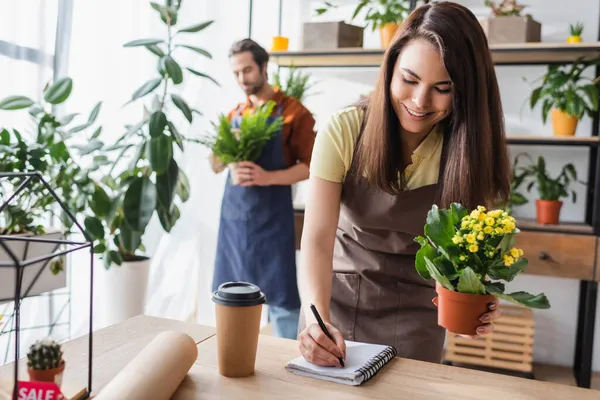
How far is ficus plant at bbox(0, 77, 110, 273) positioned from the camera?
6.73 feet

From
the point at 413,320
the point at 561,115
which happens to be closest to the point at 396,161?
the point at 413,320

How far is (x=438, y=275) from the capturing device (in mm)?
973

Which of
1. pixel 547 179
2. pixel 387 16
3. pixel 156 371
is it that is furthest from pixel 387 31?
pixel 156 371

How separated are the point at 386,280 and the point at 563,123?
1971 mm

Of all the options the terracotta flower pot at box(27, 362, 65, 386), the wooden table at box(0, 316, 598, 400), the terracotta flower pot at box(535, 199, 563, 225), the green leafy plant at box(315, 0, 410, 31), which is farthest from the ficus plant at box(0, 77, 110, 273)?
the terracotta flower pot at box(535, 199, 563, 225)

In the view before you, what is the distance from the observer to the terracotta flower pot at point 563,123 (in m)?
3.00

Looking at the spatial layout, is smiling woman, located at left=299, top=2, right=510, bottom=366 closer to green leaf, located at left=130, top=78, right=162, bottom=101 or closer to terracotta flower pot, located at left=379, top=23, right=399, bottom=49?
green leaf, located at left=130, top=78, right=162, bottom=101

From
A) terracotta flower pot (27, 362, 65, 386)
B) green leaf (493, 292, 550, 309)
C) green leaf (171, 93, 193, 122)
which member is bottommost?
terracotta flower pot (27, 362, 65, 386)

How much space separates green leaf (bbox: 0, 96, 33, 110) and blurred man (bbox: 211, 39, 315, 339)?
970 millimetres

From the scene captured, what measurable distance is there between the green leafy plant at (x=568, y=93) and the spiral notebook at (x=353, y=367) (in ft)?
7.51

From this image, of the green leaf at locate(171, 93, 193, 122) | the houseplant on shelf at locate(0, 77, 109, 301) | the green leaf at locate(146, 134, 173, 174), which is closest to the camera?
the houseplant on shelf at locate(0, 77, 109, 301)

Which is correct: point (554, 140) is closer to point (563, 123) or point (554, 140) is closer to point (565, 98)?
point (563, 123)

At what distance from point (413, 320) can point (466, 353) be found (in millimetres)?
1813

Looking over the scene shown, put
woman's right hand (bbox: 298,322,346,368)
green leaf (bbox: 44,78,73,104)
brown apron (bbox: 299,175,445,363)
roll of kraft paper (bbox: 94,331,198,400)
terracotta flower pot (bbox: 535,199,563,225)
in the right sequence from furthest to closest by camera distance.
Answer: terracotta flower pot (bbox: 535,199,563,225) → green leaf (bbox: 44,78,73,104) → brown apron (bbox: 299,175,445,363) → woman's right hand (bbox: 298,322,346,368) → roll of kraft paper (bbox: 94,331,198,400)
